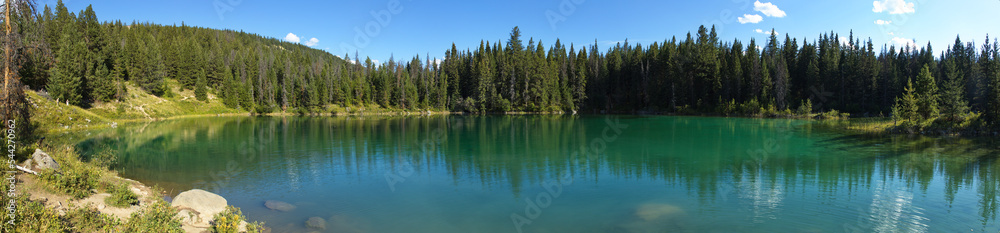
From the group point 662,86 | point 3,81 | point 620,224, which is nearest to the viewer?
point 620,224

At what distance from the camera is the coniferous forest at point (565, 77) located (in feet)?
223

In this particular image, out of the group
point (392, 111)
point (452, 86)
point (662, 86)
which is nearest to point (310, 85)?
point (392, 111)

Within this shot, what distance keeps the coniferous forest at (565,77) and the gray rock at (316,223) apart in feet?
172

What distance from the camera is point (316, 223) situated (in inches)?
443

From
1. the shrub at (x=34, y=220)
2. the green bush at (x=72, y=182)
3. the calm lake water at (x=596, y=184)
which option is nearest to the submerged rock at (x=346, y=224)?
the calm lake water at (x=596, y=184)

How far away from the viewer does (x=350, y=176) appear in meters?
18.0

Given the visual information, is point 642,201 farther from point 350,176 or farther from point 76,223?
point 76,223

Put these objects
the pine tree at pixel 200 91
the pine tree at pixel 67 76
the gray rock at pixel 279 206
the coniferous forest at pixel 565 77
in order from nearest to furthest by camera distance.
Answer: the gray rock at pixel 279 206, the pine tree at pixel 67 76, the coniferous forest at pixel 565 77, the pine tree at pixel 200 91

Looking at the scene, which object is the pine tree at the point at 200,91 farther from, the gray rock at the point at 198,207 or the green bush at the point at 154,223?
the green bush at the point at 154,223

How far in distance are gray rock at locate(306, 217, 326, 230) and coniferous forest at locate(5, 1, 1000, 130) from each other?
172 feet

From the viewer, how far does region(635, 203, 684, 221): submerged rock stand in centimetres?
1201

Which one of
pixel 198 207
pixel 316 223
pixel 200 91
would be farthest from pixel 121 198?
pixel 200 91

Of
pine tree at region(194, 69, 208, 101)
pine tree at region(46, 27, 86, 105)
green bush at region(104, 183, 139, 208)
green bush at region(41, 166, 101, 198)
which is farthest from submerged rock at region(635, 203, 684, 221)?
pine tree at region(194, 69, 208, 101)

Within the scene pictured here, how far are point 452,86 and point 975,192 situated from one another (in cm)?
9211
